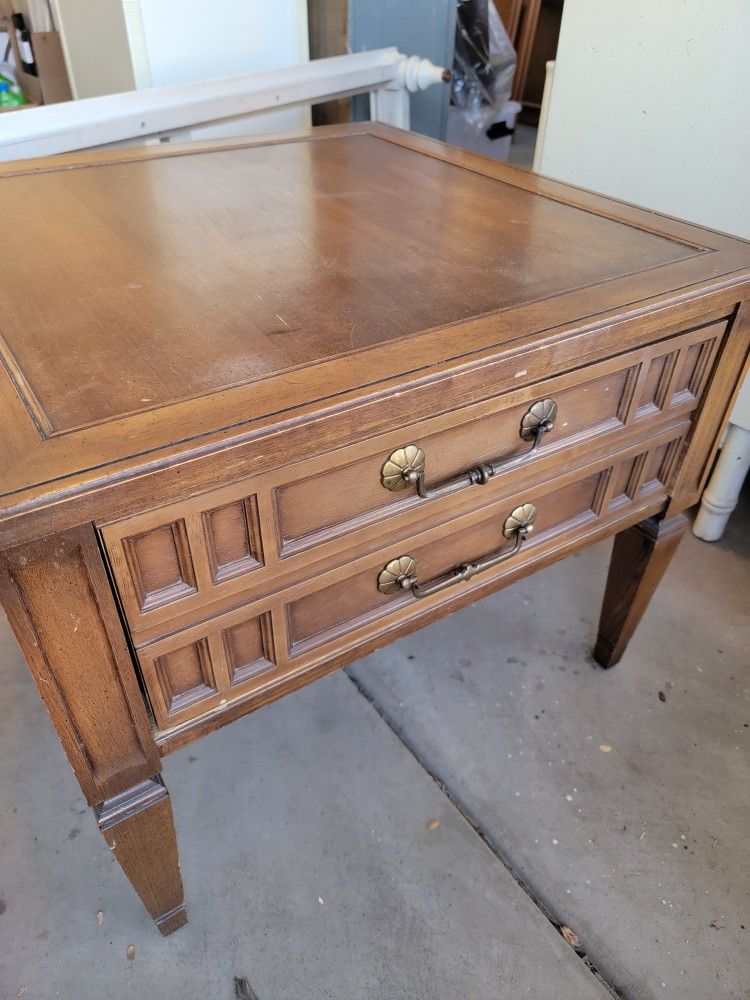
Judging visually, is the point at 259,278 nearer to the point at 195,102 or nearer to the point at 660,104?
the point at 195,102

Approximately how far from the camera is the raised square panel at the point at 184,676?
688 millimetres

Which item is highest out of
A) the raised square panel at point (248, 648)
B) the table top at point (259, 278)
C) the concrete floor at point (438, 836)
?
the table top at point (259, 278)

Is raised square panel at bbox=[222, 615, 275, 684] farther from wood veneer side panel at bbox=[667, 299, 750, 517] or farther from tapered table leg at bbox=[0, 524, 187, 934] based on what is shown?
wood veneer side panel at bbox=[667, 299, 750, 517]

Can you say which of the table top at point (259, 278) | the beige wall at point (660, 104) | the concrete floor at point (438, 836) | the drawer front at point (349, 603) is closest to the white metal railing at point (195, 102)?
the table top at point (259, 278)

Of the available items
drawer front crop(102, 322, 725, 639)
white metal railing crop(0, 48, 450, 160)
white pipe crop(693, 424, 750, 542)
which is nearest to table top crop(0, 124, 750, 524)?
drawer front crop(102, 322, 725, 639)

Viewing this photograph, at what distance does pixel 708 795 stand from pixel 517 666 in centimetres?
35

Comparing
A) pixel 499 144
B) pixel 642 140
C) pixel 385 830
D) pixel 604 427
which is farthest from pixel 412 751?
pixel 499 144

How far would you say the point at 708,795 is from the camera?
111 centimetres

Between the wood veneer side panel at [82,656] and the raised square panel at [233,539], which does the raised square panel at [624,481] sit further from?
the wood veneer side panel at [82,656]

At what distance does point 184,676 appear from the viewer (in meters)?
0.71

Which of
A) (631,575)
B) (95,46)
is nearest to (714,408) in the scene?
(631,575)

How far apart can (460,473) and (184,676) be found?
335 millimetres

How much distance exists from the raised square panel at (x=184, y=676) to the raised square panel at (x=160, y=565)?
70 mm

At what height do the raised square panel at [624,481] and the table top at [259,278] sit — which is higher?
the table top at [259,278]
